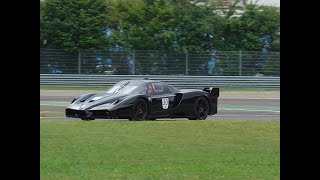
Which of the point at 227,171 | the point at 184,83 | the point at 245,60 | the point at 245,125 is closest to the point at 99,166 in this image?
the point at 227,171

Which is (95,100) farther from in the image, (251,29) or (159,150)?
(251,29)

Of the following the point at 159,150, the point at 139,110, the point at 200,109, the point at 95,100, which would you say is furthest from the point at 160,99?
the point at 159,150

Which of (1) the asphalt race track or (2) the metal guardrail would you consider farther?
(2) the metal guardrail

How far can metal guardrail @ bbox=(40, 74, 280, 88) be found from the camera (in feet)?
88.6

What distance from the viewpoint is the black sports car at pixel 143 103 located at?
13508mm

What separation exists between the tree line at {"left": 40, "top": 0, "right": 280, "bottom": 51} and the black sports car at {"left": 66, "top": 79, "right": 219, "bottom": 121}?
15024 mm

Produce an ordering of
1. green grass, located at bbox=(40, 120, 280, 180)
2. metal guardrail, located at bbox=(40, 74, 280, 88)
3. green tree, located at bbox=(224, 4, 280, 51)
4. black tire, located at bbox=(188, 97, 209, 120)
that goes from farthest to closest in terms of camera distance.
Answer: green tree, located at bbox=(224, 4, 280, 51), metal guardrail, located at bbox=(40, 74, 280, 88), black tire, located at bbox=(188, 97, 209, 120), green grass, located at bbox=(40, 120, 280, 180)

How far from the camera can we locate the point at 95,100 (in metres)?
13.8

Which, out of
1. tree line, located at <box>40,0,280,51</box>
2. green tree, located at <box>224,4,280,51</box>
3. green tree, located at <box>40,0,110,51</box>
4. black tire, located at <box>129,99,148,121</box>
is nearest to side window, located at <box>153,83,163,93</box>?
black tire, located at <box>129,99,148,121</box>

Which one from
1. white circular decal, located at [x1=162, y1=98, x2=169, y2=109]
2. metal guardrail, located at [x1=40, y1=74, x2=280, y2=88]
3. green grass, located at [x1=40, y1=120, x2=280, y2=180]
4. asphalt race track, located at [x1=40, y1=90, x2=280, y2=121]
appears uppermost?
metal guardrail, located at [x1=40, y1=74, x2=280, y2=88]

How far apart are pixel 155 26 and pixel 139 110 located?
1722 cm

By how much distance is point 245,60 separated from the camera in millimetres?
28562

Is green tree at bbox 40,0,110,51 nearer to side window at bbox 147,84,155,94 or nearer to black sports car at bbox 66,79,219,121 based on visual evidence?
black sports car at bbox 66,79,219,121
